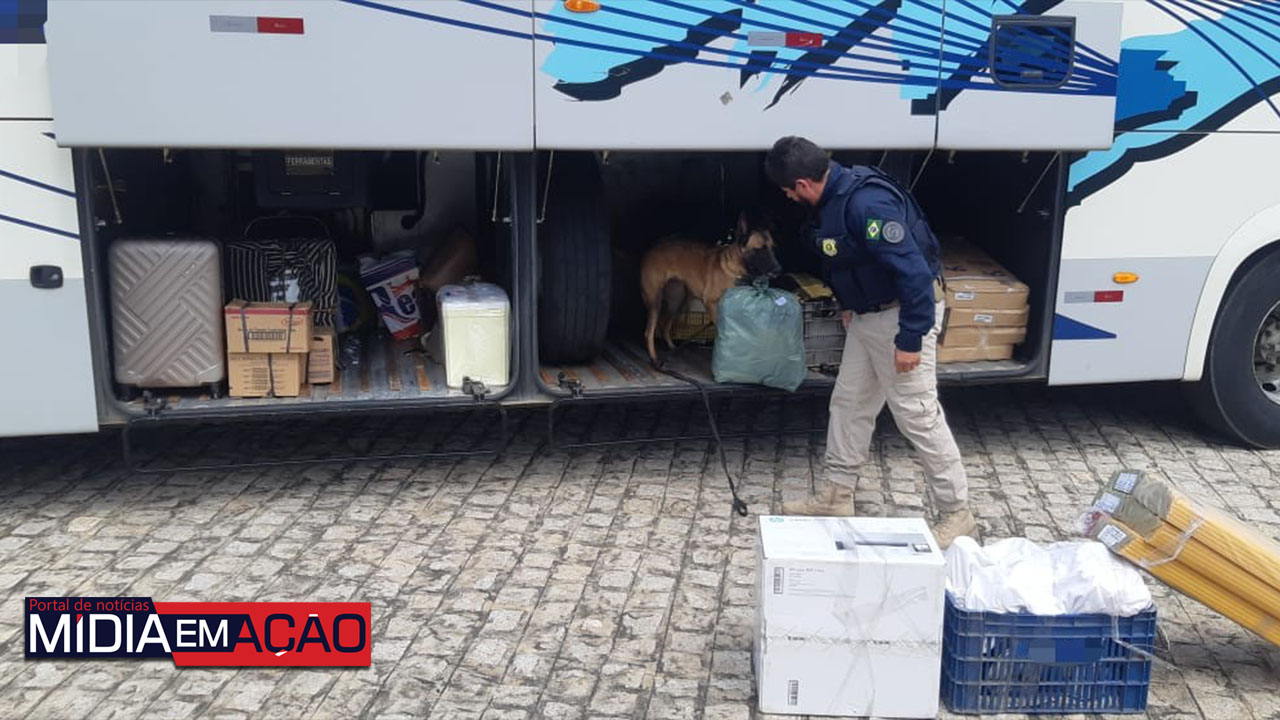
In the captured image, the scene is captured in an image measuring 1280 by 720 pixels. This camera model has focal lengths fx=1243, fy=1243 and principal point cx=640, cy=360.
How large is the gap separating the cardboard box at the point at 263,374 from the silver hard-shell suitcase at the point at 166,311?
7 centimetres

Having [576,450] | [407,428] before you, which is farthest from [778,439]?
[407,428]

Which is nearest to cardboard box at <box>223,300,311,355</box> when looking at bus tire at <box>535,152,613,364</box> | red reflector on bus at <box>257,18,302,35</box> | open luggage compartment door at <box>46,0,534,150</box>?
open luggage compartment door at <box>46,0,534,150</box>

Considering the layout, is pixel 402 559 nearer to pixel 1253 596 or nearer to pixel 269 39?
pixel 269 39

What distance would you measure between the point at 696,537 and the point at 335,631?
1.64 metres

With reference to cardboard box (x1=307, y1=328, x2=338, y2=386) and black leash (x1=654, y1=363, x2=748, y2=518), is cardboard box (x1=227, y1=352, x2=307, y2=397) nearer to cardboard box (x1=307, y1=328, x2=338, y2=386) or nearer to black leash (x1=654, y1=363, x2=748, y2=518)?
cardboard box (x1=307, y1=328, x2=338, y2=386)

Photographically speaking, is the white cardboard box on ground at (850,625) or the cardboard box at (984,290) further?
the cardboard box at (984,290)

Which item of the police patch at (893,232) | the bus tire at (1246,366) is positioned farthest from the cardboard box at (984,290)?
the police patch at (893,232)

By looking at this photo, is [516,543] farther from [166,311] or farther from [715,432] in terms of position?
[166,311]

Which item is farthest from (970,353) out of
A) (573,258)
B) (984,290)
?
(573,258)

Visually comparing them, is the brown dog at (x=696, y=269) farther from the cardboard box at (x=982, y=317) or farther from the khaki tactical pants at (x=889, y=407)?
the khaki tactical pants at (x=889, y=407)

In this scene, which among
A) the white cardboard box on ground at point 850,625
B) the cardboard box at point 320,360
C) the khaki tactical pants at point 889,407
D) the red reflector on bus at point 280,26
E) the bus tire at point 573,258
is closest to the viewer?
the white cardboard box on ground at point 850,625

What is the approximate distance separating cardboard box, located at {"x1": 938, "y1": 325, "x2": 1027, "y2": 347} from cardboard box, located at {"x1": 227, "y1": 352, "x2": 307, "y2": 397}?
3077 mm

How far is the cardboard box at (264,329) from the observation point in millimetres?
5336

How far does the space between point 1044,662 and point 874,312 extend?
165cm
